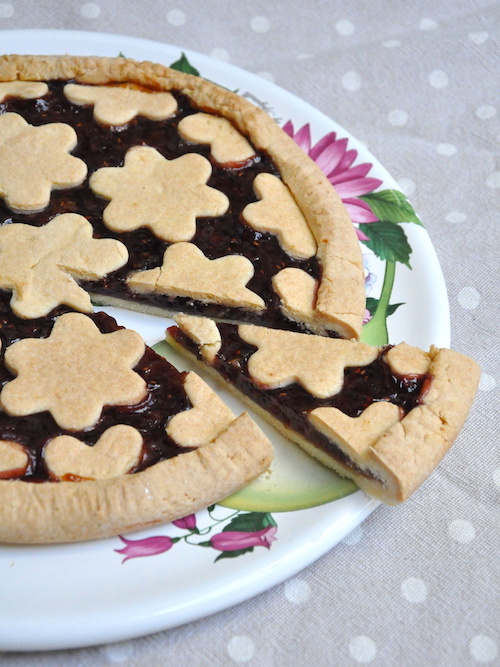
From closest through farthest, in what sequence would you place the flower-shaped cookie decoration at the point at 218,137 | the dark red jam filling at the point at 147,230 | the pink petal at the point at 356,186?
the dark red jam filling at the point at 147,230, the flower-shaped cookie decoration at the point at 218,137, the pink petal at the point at 356,186

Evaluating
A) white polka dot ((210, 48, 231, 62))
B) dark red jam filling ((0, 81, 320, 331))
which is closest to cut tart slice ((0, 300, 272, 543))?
dark red jam filling ((0, 81, 320, 331))

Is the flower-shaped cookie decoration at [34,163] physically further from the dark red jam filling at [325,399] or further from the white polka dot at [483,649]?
the white polka dot at [483,649]

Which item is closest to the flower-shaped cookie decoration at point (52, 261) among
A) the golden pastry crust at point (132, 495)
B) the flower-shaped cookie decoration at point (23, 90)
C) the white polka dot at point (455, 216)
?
the flower-shaped cookie decoration at point (23, 90)

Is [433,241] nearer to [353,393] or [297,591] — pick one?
[353,393]

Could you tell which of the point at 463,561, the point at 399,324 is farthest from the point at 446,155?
the point at 463,561

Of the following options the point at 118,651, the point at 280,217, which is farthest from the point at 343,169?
the point at 118,651

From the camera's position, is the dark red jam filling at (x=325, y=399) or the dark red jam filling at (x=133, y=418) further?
the dark red jam filling at (x=325, y=399)
